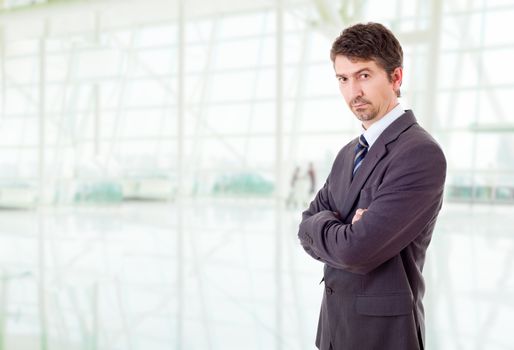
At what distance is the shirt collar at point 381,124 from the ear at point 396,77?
0.08 metres

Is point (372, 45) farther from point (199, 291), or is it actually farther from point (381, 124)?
point (199, 291)

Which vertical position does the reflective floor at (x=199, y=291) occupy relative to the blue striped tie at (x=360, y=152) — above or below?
below

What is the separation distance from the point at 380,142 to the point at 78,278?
577 centimetres

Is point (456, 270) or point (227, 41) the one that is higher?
point (227, 41)

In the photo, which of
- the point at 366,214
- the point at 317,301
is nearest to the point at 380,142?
the point at 366,214

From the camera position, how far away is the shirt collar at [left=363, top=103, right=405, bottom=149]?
1.93m

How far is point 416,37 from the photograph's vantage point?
480 inches

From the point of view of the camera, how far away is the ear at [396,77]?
1.89 m

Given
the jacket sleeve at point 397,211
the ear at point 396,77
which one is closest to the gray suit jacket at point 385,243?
the jacket sleeve at point 397,211

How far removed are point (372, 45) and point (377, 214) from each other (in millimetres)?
578

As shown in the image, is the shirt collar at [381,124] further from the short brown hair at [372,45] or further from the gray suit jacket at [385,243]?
the short brown hair at [372,45]

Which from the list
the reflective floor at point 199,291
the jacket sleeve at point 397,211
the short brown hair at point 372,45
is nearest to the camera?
the jacket sleeve at point 397,211

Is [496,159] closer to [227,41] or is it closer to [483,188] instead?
[483,188]

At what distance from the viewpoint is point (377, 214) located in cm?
174
